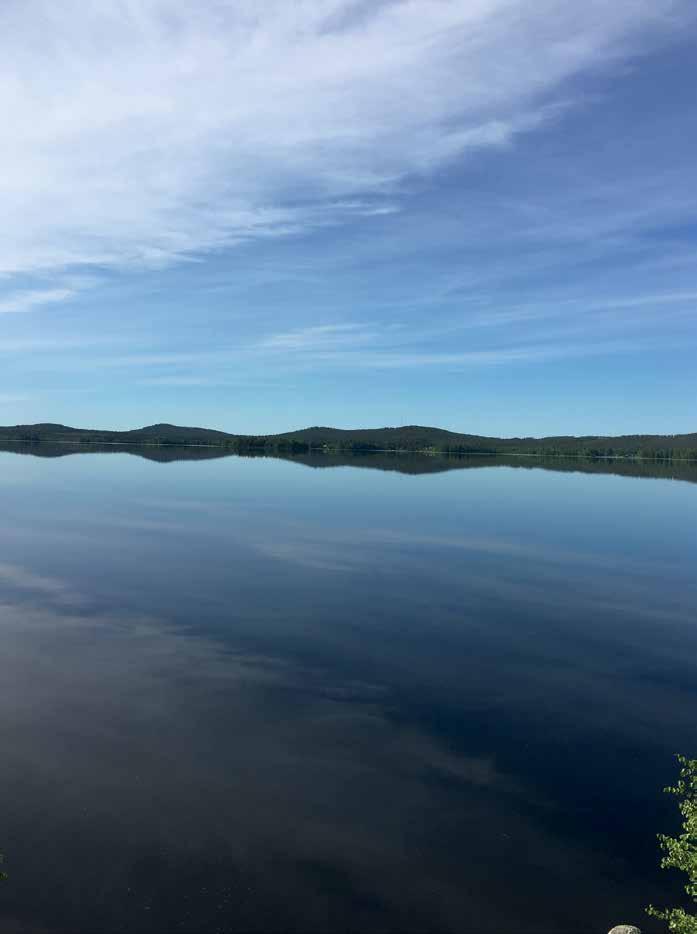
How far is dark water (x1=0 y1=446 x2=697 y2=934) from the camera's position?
9680mm

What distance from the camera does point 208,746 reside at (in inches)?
531

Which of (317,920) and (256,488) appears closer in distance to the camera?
(317,920)

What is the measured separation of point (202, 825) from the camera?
10922mm

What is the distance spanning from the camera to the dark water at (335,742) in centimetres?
968

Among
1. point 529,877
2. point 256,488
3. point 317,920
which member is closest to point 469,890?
point 529,877

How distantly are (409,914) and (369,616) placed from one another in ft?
46.5

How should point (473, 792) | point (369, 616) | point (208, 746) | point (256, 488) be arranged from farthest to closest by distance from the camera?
point (256, 488), point (369, 616), point (208, 746), point (473, 792)

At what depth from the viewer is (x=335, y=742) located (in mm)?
13898

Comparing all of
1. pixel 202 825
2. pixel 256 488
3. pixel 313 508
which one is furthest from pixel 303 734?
pixel 256 488

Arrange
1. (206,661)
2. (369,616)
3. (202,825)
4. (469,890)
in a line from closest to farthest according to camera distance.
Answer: (469,890)
(202,825)
(206,661)
(369,616)

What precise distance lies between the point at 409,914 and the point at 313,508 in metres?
47.0

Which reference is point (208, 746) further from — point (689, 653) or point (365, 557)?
point (365, 557)

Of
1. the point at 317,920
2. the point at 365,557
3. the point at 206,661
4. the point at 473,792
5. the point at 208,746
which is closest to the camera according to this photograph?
the point at 317,920

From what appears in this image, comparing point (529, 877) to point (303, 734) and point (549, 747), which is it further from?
point (303, 734)
